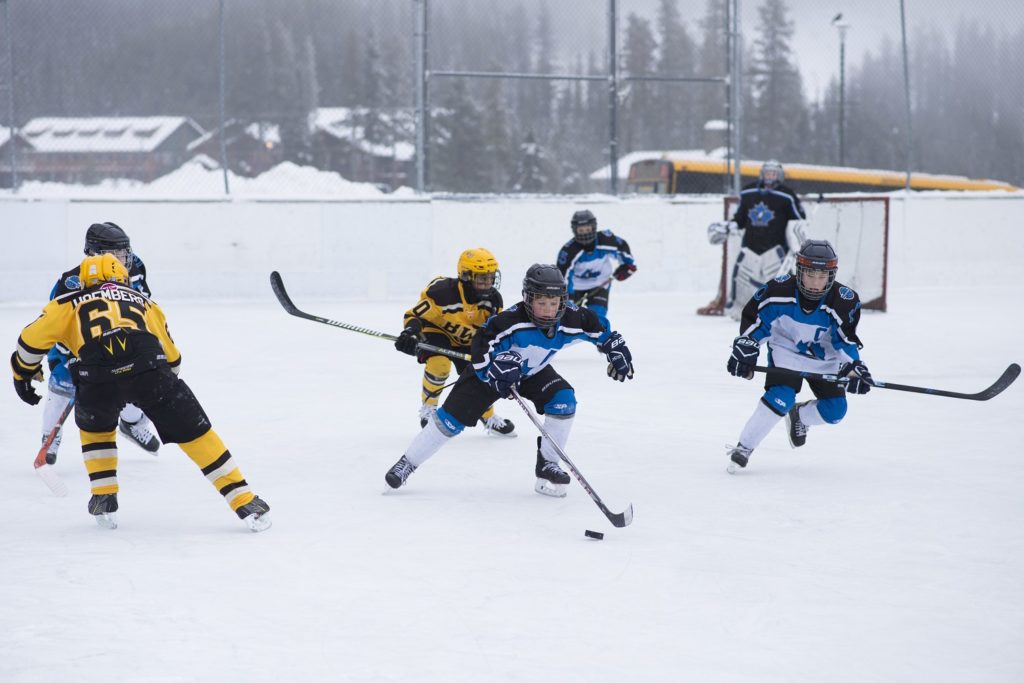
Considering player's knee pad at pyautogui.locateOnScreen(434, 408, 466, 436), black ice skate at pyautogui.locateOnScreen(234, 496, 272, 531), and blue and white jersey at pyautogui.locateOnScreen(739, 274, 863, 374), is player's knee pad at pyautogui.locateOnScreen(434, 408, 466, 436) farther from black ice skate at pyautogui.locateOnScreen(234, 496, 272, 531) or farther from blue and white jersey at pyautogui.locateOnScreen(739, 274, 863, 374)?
blue and white jersey at pyautogui.locateOnScreen(739, 274, 863, 374)

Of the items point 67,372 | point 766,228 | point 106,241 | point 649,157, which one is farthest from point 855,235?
point 67,372

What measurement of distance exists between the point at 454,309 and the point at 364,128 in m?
7.54

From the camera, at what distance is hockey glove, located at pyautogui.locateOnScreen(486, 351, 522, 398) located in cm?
386

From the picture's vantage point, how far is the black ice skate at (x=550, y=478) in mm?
3984

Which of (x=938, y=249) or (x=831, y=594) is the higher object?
(x=938, y=249)

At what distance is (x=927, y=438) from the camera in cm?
496

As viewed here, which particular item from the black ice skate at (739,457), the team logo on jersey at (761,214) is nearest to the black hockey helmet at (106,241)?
the black ice skate at (739,457)

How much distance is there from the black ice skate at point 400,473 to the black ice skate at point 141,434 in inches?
45.1

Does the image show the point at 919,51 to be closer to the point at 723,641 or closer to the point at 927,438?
the point at 927,438

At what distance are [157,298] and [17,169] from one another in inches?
69.3

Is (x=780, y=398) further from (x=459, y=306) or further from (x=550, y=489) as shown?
(x=459, y=306)

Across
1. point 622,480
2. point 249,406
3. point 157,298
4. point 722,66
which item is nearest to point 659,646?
point 622,480

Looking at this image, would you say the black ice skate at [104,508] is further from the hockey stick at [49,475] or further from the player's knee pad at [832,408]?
the player's knee pad at [832,408]

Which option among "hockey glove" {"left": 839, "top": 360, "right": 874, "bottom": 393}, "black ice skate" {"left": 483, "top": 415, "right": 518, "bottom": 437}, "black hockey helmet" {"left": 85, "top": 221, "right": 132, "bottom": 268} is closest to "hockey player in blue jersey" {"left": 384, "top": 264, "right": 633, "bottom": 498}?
"hockey glove" {"left": 839, "top": 360, "right": 874, "bottom": 393}
